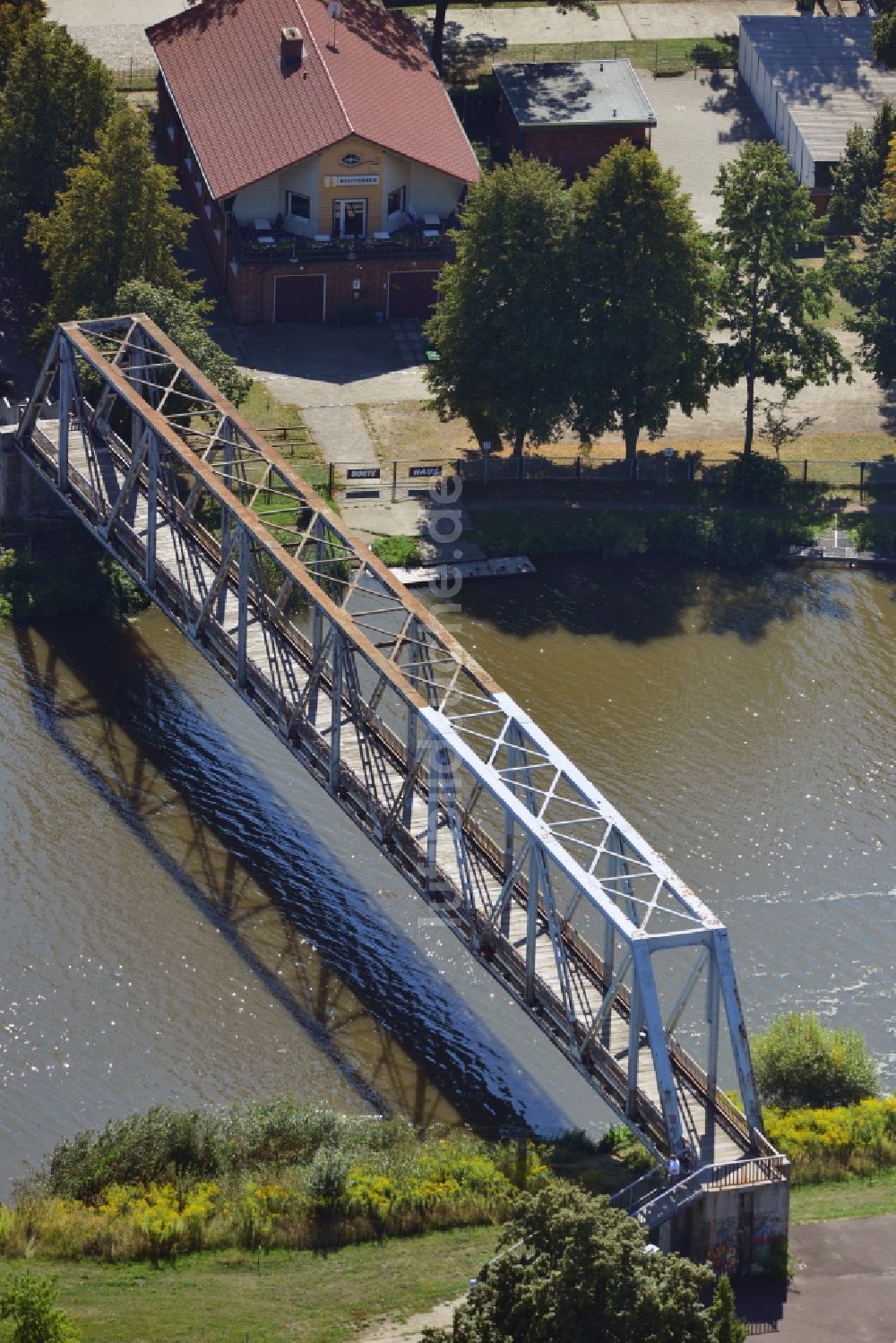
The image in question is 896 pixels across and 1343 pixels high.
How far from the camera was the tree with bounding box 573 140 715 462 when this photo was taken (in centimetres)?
9612

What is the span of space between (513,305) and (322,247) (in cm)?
1203

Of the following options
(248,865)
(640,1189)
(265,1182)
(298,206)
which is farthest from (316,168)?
(640,1189)

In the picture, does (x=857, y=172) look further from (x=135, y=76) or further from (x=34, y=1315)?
(x=34, y=1315)

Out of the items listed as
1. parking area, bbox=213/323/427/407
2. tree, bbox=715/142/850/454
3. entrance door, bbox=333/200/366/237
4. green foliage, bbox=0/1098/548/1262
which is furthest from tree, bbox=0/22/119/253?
green foliage, bbox=0/1098/548/1262

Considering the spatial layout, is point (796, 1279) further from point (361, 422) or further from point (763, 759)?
point (361, 422)

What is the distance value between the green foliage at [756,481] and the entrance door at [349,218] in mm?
17968

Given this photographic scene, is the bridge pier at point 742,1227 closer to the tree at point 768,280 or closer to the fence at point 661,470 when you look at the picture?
the fence at point 661,470

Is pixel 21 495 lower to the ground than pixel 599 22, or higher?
lower

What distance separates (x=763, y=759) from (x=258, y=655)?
51.7 feet

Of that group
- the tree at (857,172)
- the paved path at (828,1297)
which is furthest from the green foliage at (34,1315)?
the tree at (857,172)

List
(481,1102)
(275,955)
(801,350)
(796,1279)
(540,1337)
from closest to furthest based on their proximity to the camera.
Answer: (540,1337), (796,1279), (481,1102), (275,955), (801,350)

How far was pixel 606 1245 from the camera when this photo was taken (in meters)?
56.3

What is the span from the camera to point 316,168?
10594 centimetres

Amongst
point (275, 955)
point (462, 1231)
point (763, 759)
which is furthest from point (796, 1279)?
point (763, 759)
